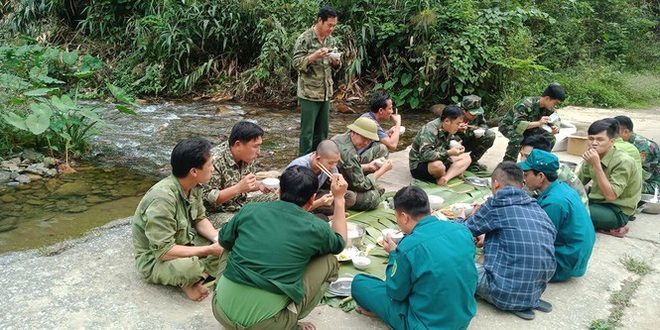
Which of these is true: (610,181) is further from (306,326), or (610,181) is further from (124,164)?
(124,164)

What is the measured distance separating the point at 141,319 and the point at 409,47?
8.52m

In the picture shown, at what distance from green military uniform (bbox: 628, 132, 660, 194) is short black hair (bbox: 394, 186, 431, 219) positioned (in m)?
3.65

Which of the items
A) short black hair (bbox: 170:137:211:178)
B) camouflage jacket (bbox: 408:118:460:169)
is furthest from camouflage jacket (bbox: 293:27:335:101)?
short black hair (bbox: 170:137:211:178)

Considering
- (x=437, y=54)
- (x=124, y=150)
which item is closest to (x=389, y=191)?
(x=124, y=150)

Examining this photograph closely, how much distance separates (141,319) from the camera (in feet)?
10.9

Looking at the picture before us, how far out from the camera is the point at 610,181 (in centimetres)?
484

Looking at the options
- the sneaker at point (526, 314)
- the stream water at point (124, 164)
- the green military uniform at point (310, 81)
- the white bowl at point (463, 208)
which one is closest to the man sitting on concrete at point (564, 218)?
the sneaker at point (526, 314)

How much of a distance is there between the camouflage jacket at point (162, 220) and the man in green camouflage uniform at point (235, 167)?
1.82ft

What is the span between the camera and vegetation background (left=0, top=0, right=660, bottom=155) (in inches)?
412

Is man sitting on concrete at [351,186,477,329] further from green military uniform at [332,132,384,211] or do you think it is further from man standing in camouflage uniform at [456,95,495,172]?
man standing in camouflage uniform at [456,95,495,172]

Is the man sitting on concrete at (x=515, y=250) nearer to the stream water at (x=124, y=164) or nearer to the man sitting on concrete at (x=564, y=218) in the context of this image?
the man sitting on concrete at (x=564, y=218)

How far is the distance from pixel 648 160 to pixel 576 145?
165cm

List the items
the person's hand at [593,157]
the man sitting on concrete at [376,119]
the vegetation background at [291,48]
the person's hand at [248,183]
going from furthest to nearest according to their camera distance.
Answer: the vegetation background at [291,48] < the man sitting on concrete at [376,119] < the person's hand at [593,157] < the person's hand at [248,183]

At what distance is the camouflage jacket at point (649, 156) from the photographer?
566 centimetres
